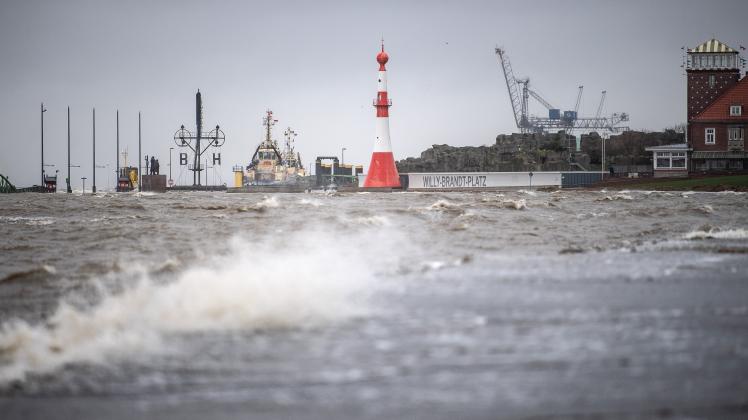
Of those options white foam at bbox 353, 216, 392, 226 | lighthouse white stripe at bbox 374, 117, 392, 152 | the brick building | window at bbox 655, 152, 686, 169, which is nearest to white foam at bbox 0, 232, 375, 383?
white foam at bbox 353, 216, 392, 226

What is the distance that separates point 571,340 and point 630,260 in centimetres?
569

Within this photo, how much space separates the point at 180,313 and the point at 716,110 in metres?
82.6

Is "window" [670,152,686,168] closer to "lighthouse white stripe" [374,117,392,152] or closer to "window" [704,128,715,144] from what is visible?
"window" [704,128,715,144]

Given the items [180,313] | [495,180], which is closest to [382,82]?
[495,180]

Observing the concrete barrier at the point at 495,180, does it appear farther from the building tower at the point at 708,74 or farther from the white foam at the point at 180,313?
the white foam at the point at 180,313

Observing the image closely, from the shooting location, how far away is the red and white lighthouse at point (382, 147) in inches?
2694

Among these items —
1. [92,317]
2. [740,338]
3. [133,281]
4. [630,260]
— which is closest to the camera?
[740,338]

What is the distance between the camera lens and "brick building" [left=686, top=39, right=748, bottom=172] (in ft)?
259

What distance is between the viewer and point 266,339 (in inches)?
214

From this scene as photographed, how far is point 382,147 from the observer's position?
69188mm

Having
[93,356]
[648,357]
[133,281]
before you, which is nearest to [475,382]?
[648,357]

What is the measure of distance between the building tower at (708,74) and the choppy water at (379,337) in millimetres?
78110

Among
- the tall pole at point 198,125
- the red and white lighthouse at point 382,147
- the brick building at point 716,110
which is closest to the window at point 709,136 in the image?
the brick building at point 716,110

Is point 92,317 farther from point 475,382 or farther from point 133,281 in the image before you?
point 475,382
